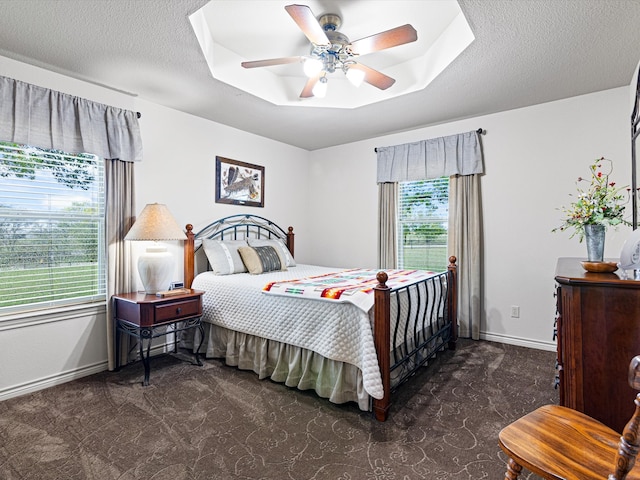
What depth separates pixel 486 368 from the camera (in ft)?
9.92

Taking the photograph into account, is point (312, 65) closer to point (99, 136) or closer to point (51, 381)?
point (99, 136)

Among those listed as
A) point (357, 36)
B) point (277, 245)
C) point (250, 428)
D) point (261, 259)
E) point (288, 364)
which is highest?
point (357, 36)

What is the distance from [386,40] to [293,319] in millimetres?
2014

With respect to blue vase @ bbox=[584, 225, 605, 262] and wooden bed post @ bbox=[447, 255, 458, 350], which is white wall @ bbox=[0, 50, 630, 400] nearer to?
wooden bed post @ bbox=[447, 255, 458, 350]

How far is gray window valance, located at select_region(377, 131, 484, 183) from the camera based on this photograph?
151 inches

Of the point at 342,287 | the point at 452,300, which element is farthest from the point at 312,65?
the point at 452,300

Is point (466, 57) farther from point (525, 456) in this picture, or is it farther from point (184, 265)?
point (184, 265)

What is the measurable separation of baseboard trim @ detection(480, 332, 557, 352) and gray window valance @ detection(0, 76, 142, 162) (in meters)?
4.06

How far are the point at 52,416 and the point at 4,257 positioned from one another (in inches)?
47.9

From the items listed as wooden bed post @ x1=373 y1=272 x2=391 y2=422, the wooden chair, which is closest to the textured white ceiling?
wooden bed post @ x1=373 y1=272 x2=391 y2=422

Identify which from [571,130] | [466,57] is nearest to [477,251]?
[571,130]

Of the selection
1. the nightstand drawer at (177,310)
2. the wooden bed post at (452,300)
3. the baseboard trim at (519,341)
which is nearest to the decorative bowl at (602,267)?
the wooden bed post at (452,300)

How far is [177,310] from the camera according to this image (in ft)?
9.63

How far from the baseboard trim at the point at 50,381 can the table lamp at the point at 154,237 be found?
Result: 789 mm
